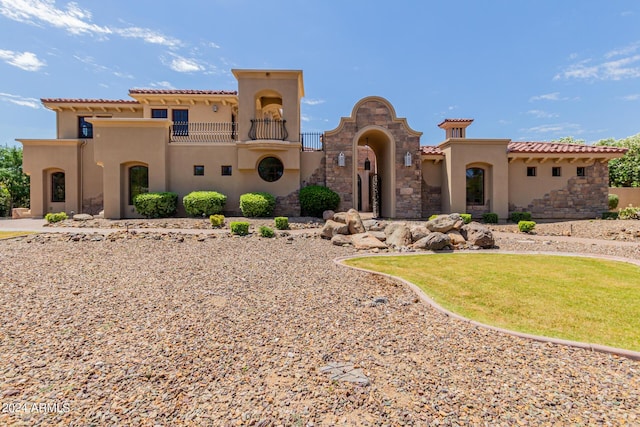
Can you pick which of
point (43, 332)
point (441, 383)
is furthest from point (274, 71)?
point (441, 383)

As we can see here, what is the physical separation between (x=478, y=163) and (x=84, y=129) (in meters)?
26.2

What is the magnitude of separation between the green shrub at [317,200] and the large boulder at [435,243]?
7316 mm

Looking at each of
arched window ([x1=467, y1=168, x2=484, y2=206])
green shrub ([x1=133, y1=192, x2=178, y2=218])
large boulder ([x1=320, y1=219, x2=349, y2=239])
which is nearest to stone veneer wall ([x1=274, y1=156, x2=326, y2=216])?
green shrub ([x1=133, y1=192, x2=178, y2=218])

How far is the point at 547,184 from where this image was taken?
18.4 metres

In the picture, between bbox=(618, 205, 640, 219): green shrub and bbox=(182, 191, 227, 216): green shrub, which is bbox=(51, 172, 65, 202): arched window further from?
bbox=(618, 205, 640, 219): green shrub

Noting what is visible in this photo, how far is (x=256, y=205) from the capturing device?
16.1m

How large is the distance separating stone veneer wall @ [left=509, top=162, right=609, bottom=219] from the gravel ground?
1719cm

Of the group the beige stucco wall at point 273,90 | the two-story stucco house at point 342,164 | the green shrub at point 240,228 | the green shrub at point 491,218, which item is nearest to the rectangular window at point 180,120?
the two-story stucco house at point 342,164

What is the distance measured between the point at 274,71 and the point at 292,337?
16946 millimetres

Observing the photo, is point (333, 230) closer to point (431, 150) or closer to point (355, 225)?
point (355, 225)

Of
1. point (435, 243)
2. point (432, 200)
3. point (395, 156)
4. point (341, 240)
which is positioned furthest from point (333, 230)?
point (432, 200)

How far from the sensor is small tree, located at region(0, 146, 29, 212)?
24.7m

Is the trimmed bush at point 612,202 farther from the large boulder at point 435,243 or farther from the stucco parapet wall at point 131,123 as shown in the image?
the stucco parapet wall at point 131,123

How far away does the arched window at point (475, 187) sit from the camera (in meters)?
18.2
